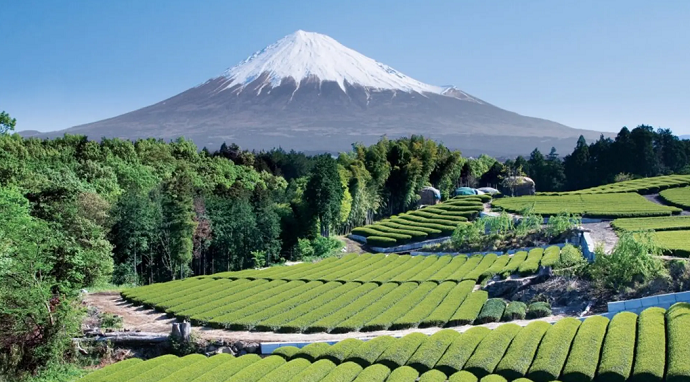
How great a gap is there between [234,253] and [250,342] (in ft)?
87.1

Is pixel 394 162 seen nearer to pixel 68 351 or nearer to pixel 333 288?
pixel 333 288

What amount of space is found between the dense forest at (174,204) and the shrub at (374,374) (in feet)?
44.9

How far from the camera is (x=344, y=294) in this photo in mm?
33031

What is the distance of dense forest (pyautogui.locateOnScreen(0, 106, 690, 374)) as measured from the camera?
25.6 meters

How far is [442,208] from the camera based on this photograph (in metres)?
62.4

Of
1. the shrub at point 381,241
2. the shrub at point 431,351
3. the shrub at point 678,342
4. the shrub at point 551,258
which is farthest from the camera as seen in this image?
the shrub at point 381,241

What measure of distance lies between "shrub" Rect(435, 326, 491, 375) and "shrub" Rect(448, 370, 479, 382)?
611 millimetres

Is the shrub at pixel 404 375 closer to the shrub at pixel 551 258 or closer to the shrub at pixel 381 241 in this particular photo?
the shrub at pixel 551 258

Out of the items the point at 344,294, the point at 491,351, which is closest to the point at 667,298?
the point at 491,351

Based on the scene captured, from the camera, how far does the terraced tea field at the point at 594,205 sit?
48.5m

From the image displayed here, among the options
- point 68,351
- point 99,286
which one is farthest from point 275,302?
point 99,286

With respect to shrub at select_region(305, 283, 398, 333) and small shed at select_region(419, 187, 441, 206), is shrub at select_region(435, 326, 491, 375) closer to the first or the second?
shrub at select_region(305, 283, 398, 333)

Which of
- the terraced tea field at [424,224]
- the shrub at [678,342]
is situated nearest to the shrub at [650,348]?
the shrub at [678,342]

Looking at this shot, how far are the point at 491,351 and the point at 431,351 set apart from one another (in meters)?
2.11
